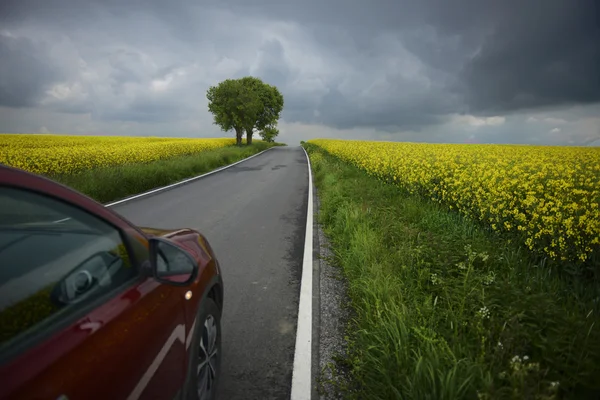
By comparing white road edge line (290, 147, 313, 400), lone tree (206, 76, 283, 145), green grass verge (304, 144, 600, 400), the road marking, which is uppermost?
lone tree (206, 76, 283, 145)

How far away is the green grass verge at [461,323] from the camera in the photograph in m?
2.06

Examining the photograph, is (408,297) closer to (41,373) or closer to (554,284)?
(554,284)

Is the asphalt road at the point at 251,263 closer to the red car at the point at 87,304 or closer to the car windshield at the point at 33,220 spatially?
the red car at the point at 87,304

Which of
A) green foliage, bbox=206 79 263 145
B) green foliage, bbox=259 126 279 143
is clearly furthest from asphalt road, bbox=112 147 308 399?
green foliage, bbox=259 126 279 143

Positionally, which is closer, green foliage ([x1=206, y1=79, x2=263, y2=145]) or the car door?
the car door

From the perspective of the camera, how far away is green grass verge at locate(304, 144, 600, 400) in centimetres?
206

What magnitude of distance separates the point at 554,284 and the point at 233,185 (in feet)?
34.5

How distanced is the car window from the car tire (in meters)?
0.63

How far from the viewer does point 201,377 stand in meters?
2.10

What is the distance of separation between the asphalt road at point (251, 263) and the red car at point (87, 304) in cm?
81

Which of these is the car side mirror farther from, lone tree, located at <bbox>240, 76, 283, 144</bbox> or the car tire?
lone tree, located at <bbox>240, 76, 283, 144</bbox>

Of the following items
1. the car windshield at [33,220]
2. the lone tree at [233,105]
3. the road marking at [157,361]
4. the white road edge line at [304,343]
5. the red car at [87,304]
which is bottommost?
the white road edge line at [304,343]

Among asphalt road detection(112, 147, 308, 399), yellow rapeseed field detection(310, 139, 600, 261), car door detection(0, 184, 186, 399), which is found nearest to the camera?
car door detection(0, 184, 186, 399)

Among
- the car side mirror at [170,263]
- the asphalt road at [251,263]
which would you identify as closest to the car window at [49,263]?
the car side mirror at [170,263]
